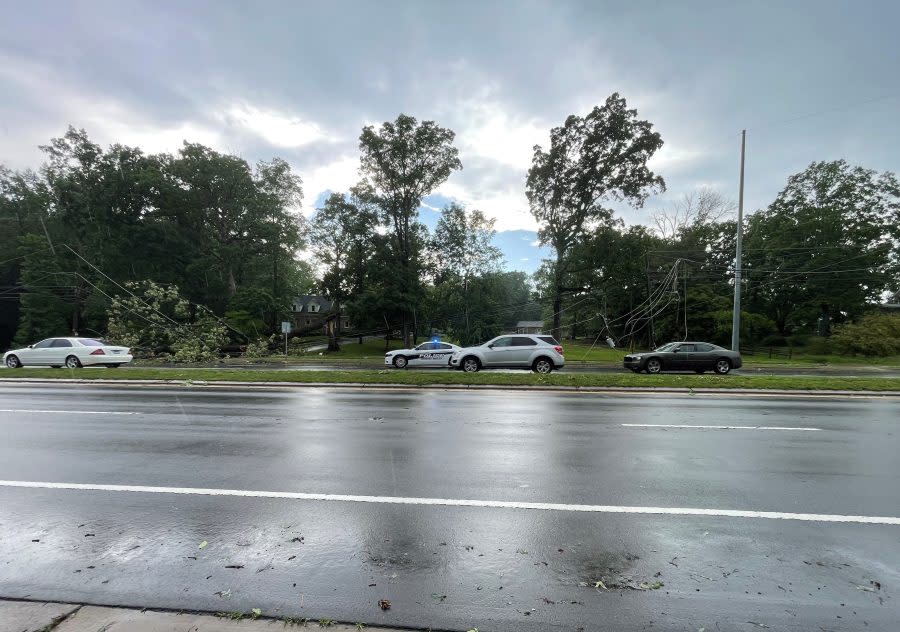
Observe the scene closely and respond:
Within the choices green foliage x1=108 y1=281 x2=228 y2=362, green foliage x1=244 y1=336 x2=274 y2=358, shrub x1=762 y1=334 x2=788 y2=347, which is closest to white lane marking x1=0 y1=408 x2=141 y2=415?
green foliage x1=108 y1=281 x2=228 y2=362

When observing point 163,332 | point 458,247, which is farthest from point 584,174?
point 163,332

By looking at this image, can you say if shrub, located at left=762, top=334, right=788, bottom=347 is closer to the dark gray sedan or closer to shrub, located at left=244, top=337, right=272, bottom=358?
the dark gray sedan

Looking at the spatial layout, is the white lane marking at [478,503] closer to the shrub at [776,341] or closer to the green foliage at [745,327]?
the green foliage at [745,327]

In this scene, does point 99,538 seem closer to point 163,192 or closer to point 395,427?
point 395,427

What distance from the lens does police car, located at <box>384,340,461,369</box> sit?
18.7 meters

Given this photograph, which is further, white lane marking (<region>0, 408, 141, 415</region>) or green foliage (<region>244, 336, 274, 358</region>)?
green foliage (<region>244, 336, 274, 358</region>)

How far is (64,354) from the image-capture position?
1753cm

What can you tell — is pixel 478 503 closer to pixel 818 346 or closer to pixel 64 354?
pixel 64 354

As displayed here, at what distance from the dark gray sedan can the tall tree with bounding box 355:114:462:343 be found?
19941 mm

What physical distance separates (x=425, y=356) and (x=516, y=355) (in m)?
4.50

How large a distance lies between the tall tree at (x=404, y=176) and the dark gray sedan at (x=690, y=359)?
19.9 m

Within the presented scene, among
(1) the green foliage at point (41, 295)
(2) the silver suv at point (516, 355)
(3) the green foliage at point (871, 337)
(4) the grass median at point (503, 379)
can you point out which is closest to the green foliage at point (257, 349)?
(4) the grass median at point (503, 379)

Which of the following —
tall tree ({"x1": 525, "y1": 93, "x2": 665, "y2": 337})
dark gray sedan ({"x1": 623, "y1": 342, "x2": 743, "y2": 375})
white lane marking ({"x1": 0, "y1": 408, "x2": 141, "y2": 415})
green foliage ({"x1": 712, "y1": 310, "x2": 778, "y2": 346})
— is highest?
tall tree ({"x1": 525, "y1": 93, "x2": 665, "y2": 337})

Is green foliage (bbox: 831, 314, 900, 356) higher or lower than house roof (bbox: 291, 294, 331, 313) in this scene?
lower
